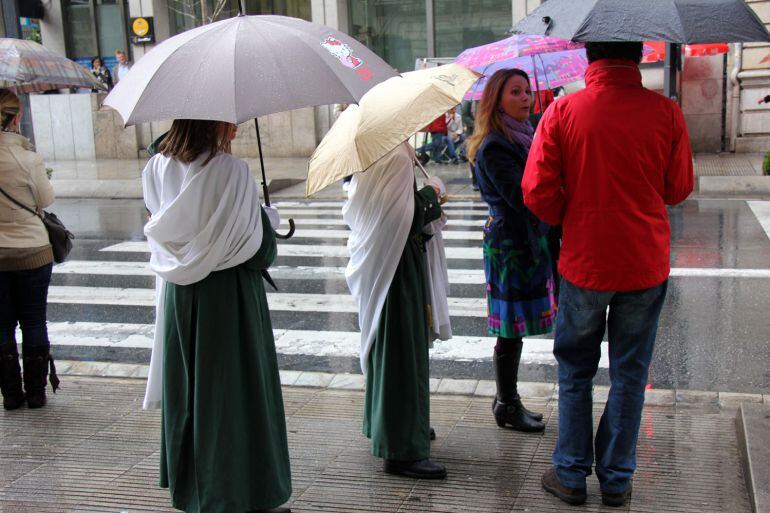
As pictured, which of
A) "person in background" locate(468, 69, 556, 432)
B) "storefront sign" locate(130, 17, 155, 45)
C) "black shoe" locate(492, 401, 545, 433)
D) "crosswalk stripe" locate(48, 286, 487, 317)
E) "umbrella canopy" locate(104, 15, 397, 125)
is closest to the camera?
"umbrella canopy" locate(104, 15, 397, 125)

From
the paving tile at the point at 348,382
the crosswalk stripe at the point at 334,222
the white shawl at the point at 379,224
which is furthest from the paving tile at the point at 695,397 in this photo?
the crosswalk stripe at the point at 334,222

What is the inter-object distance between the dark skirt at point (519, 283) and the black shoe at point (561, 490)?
821 millimetres

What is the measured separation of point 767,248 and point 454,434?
6437 millimetres

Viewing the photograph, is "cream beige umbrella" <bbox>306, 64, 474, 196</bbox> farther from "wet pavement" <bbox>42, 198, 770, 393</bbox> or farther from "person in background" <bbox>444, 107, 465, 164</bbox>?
"person in background" <bbox>444, 107, 465, 164</bbox>

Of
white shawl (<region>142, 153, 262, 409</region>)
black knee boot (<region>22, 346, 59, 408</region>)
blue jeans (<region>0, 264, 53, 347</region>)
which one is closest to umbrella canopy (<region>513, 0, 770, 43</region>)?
white shawl (<region>142, 153, 262, 409</region>)

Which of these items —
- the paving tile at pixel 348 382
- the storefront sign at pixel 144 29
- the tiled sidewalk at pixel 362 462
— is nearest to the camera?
the tiled sidewalk at pixel 362 462

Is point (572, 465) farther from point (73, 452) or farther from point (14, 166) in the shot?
point (14, 166)

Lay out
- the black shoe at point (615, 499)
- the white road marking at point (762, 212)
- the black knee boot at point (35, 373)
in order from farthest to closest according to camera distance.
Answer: the white road marking at point (762, 212) < the black knee boot at point (35, 373) < the black shoe at point (615, 499)

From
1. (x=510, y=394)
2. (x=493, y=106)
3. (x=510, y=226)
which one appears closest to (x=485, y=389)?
(x=510, y=394)

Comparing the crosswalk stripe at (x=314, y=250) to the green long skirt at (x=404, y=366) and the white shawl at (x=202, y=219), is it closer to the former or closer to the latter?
the green long skirt at (x=404, y=366)

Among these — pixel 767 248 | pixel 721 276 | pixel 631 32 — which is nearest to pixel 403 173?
pixel 631 32

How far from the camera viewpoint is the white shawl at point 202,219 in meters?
3.76

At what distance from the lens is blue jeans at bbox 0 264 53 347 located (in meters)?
5.66

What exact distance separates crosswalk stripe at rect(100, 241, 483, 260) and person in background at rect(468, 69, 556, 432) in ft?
17.8
